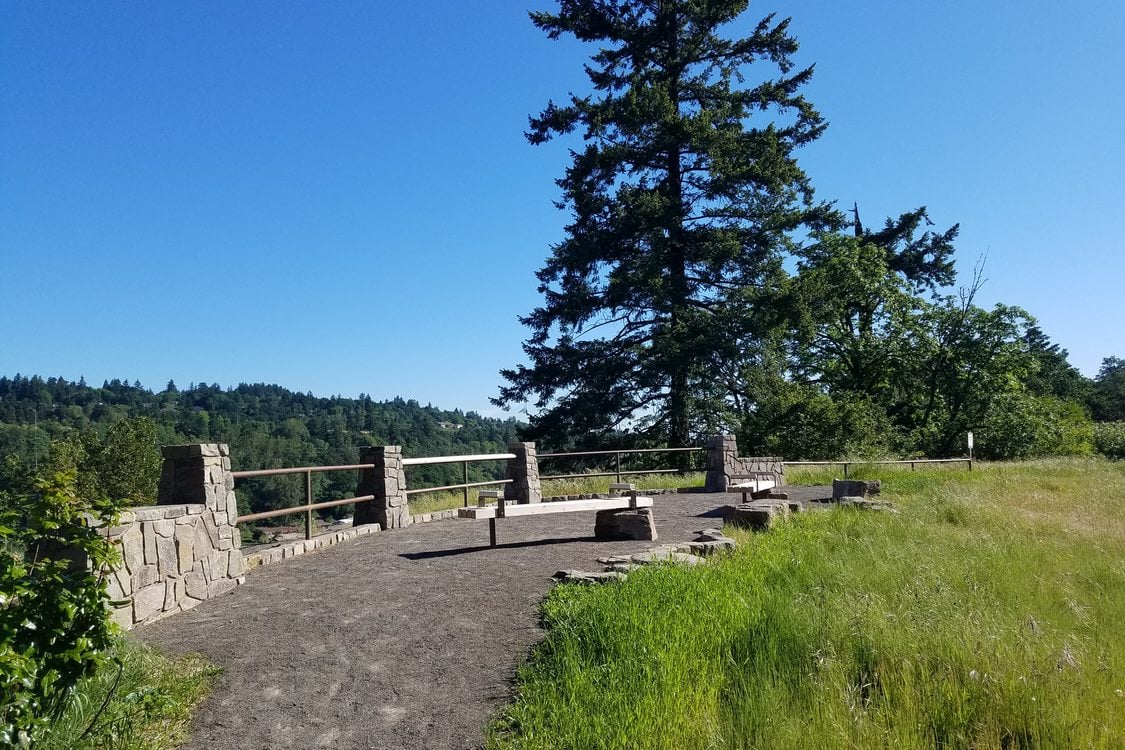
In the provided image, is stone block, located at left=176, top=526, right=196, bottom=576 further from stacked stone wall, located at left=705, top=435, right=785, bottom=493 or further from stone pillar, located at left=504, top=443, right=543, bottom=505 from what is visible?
stacked stone wall, located at left=705, top=435, right=785, bottom=493

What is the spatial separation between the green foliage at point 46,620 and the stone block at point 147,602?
6.32 ft

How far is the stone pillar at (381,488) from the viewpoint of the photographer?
10.6 m

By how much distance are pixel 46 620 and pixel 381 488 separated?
7.26 meters

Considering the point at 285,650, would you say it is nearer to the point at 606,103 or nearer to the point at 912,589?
the point at 912,589

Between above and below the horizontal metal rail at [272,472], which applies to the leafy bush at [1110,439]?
below

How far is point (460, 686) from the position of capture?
436 cm

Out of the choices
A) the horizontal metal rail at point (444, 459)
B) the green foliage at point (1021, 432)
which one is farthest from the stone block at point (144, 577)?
the green foliage at point (1021, 432)

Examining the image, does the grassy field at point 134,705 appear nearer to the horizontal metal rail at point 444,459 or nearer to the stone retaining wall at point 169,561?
the stone retaining wall at point 169,561

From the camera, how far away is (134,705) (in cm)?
394

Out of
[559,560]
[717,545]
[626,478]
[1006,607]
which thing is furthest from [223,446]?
[626,478]

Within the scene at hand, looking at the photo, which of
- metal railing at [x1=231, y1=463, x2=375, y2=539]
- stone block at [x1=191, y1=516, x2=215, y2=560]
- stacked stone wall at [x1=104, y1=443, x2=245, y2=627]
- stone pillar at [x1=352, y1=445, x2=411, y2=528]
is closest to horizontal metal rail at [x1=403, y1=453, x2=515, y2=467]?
stone pillar at [x1=352, y1=445, x2=411, y2=528]

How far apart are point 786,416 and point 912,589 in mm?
19678

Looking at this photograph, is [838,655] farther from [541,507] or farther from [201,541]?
[201,541]

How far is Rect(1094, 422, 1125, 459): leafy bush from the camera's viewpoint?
3397 centimetres
